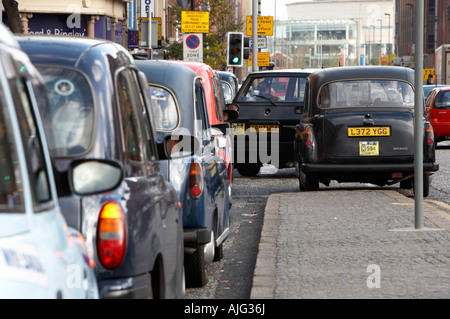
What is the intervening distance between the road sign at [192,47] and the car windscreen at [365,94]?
1456 cm

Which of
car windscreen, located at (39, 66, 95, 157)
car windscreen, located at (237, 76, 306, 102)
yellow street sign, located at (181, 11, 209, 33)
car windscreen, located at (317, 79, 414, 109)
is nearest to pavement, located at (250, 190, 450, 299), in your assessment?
car windscreen, located at (317, 79, 414, 109)

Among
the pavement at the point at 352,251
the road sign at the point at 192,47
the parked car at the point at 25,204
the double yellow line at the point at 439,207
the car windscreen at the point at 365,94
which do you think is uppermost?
the road sign at the point at 192,47

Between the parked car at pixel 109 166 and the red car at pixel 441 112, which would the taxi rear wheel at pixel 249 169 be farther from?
the parked car at pixel 109 166

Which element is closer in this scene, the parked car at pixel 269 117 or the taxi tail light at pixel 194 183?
the taxi tail light at pixel 194 183

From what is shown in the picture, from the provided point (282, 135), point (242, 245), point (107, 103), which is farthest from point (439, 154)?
point (107, 103)

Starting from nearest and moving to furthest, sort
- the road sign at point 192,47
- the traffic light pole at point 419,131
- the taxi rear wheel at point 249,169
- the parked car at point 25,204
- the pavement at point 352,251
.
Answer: the parked car at point 25,204 → the pavement at point 352,251 → the traffic light pole at point 419,131 → the taxi rear wheel at point 249,169 → the road sign at point 192,47

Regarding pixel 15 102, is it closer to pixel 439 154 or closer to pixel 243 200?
pixel 243 200

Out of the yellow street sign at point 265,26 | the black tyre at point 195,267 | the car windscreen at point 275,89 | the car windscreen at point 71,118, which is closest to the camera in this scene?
the car windscreen at point 71,118

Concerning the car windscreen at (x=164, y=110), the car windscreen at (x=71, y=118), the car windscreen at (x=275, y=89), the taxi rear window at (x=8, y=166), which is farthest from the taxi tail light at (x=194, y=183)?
the car windscreen at (x=275, y=89)

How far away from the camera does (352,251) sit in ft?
30.2

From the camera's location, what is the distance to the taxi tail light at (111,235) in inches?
167

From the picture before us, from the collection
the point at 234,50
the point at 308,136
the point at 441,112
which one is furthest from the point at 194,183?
the point at 234,50

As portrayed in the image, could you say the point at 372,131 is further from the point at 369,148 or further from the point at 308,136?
the point at 308,136

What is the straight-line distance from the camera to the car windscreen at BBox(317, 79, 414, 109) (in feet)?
51.3
